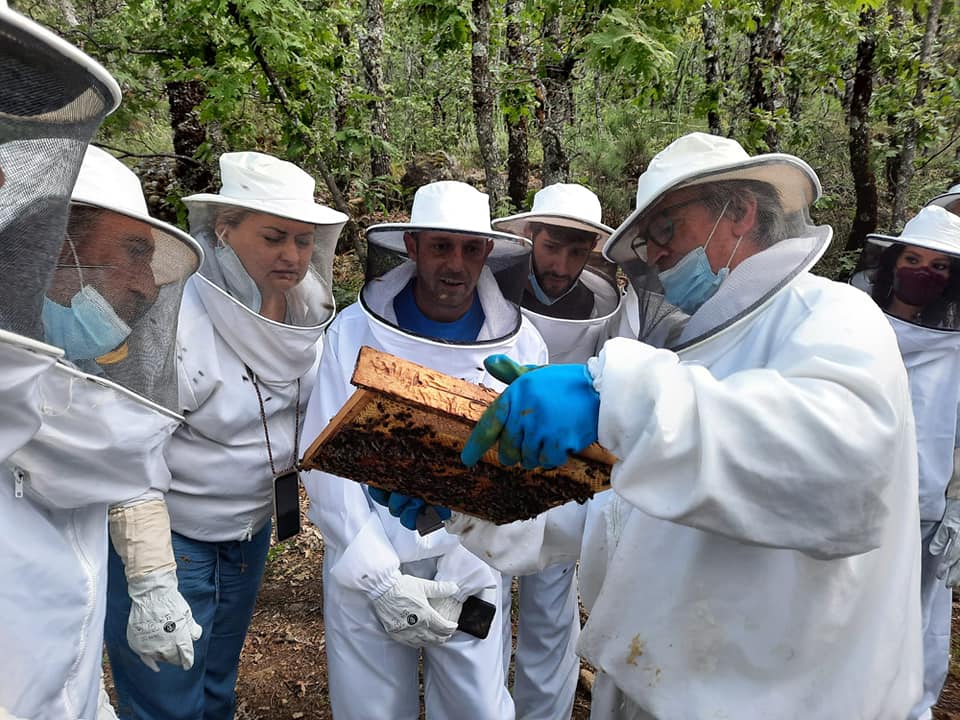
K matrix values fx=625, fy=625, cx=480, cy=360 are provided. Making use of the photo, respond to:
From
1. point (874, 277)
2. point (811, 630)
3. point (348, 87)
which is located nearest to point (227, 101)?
point (348, 87)

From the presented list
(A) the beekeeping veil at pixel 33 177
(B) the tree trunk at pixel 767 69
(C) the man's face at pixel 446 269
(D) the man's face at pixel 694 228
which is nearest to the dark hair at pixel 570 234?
(C) the man's face at pixel 446 269

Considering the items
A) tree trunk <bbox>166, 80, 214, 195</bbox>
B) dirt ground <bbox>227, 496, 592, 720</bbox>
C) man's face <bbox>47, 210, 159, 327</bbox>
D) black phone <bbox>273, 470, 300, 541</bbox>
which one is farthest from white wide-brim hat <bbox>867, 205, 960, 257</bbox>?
tree trunk <bbox>166, 80, 214, 195</bbox>

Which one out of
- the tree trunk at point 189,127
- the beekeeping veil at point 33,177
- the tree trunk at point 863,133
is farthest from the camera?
the tree trunk at point 863,133

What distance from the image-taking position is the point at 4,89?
89 cm

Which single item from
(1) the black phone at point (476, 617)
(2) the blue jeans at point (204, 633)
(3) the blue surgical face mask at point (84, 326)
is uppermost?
(3) the blue surgical face mask at point (84, 326)

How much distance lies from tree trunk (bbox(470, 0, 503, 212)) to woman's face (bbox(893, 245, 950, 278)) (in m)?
3.69

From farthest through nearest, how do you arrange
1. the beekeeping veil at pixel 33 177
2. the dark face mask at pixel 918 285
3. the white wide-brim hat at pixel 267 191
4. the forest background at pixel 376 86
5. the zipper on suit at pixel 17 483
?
the forest background at pixel 376 86, the dark face mask at pixel 918 285, the white wide-brim hat at pixel 267 191, the zipper on suit at pixel 17 483, the beekeeping veil at pixel 33 177

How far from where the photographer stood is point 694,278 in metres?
1.68

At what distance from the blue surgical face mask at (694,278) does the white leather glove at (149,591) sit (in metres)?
1.94

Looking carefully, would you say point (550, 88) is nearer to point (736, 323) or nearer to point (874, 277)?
point (874, 277)

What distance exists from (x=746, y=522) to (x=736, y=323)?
530mm

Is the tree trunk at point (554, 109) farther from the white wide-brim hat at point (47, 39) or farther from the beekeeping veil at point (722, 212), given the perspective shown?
the white wide-brim hat at point (47, 39)

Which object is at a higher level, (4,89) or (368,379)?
(4,89)

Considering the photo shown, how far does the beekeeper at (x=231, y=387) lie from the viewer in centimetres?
252
